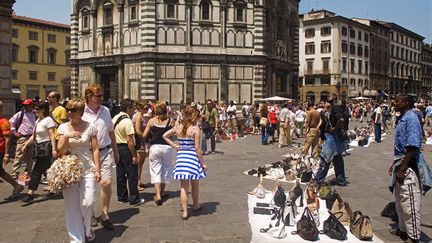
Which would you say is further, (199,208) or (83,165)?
(199,208)

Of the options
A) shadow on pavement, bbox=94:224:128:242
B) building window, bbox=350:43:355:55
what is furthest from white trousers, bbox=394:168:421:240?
building window, bbox=350:43:355:55

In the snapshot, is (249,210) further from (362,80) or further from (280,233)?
(362,80)

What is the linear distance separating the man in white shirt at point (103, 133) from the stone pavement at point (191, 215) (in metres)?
0.51

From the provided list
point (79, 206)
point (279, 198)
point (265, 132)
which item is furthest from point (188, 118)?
point (265, 132)

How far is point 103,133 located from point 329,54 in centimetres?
6172

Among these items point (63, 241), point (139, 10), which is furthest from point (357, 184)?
point (139, 10)

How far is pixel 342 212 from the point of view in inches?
245

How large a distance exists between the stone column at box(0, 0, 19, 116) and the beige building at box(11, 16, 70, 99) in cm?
4654

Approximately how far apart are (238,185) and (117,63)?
24.4 meters

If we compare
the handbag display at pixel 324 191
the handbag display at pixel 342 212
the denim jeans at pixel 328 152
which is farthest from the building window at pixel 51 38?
the handbag display at pixel 342 212

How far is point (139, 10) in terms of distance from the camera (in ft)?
99.6

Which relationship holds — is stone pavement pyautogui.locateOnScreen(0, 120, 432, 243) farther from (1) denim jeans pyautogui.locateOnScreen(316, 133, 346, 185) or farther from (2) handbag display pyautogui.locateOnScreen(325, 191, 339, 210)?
(2) handbag display pyautogui.locateOnScreen(325, 191, 339, 210)

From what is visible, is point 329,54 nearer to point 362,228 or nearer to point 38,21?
point 38,21

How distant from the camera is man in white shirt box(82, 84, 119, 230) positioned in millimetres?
5750
